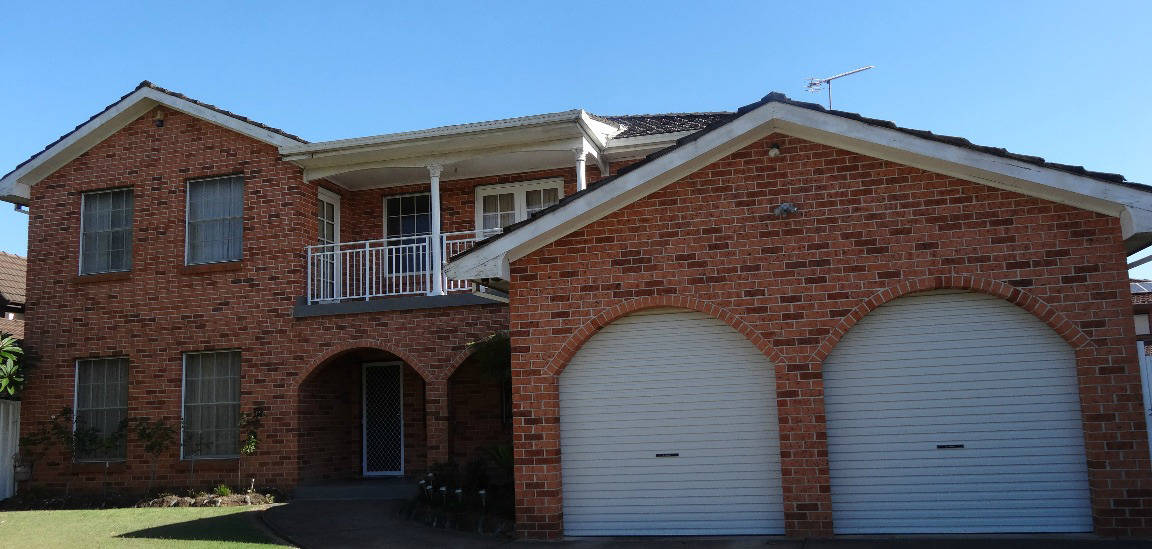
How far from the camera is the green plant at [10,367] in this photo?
1471 centimetres

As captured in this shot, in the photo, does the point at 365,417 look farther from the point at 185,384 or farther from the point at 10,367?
the point at 10,367

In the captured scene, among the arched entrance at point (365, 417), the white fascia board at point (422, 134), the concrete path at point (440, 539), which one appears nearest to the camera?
the concrete path at point (440, 539)

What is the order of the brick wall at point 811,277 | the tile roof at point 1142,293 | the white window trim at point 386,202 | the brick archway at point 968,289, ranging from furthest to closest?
the tile roof at point 1142,293, the white window trim at point 386,202, the brick archway at point 968,289, the brick wall at point 811,277

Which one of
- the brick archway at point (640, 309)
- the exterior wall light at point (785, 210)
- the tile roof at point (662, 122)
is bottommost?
the brick archway at point (640, 309)

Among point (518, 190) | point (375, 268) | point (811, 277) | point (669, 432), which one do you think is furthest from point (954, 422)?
point (375, 268)

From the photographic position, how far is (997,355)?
8648 mm

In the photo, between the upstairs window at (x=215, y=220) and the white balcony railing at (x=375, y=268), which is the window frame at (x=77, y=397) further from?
the white balcony railing at (x=375, y=268)

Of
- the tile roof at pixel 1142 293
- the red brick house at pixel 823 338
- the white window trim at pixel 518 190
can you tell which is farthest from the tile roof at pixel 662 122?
the tile roof at pixel 1142 293

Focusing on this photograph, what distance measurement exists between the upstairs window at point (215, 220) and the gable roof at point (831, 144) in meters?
7.00

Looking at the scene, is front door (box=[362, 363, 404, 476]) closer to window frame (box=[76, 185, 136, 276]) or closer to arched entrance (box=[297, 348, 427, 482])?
arched entrance (box=[297, 348, 427, 482])

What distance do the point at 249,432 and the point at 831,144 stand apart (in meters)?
9.71

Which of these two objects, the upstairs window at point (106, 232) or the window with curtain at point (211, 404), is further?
the upstairs window at point (106, 232)

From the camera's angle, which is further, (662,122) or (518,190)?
(662,122)

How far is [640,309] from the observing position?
9.45 metres
